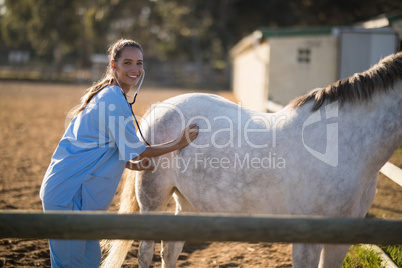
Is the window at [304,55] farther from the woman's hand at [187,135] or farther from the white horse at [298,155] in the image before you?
the woman's hand at [187,135]

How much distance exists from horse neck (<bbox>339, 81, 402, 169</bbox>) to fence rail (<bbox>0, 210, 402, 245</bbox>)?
2.65ft

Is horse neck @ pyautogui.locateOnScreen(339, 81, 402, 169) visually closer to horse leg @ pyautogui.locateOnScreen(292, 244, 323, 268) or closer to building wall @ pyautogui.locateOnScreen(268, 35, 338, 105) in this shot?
horse leg @ pyautogui.locateOnScreen(292, 244, 323, 268)

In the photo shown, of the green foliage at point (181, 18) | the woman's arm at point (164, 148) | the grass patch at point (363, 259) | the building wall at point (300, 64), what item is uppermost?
the green foliage at point (181, 18)

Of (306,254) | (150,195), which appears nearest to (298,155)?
(306,254)

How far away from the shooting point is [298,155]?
243cm

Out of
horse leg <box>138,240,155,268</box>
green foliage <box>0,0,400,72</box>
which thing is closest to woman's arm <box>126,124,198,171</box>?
horse leg <box>138,240,155,268</box>

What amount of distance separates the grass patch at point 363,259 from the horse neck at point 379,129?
1384mm

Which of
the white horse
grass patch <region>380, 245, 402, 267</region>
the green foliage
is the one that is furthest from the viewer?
the green foliage

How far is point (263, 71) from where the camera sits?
39.5 feet

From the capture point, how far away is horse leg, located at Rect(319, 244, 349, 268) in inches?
98.4

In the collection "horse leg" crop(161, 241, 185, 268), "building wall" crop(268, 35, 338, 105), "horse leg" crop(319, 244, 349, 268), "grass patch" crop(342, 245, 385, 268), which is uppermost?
"building wall" crop(268, 35, 338, 105)

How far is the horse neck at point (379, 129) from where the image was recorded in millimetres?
2326

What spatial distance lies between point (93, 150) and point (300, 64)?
33.6 ft

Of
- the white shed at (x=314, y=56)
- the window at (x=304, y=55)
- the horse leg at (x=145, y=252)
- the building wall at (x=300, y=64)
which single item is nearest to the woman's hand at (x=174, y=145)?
the horse leg at (x=145, y=252)
